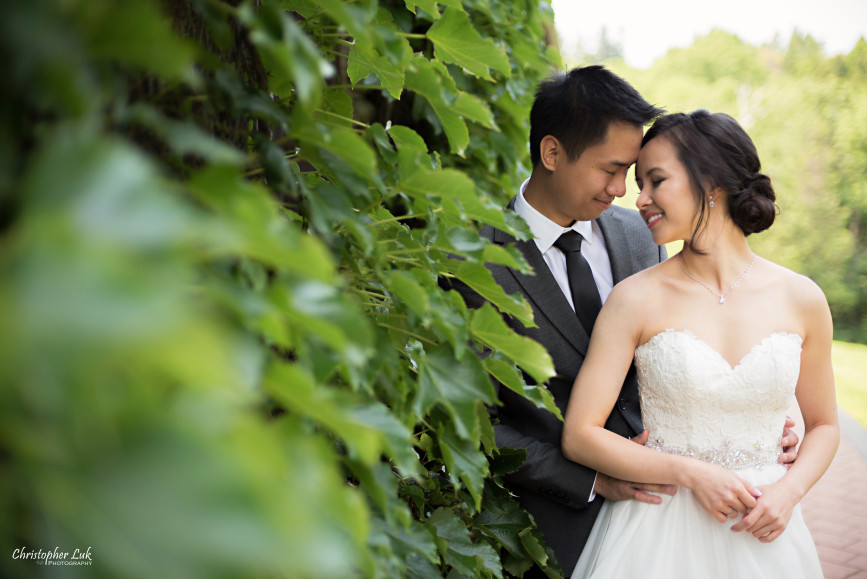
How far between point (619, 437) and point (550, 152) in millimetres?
1238

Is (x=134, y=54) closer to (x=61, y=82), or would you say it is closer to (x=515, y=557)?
(x=61, y=82)

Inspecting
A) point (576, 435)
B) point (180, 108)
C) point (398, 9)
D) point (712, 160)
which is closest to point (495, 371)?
point (180, 108)

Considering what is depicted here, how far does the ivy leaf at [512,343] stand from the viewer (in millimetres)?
977

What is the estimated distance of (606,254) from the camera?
9.02 feet

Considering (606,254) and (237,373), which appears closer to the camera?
(237,373)

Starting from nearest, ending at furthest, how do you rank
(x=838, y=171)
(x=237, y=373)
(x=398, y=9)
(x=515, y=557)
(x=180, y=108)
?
(x=237, y=373)
(x=180, y=108)
(x=398, y=9)
(x=515, y=557)
(x=838, y=171)

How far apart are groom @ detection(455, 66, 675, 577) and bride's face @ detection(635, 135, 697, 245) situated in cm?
27

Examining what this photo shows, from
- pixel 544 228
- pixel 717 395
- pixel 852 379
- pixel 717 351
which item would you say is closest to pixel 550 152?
pixel 544 228

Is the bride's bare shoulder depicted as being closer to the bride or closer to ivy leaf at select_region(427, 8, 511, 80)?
the bride

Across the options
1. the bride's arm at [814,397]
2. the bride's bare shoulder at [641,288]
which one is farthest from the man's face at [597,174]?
the bride's arm at [814,397]

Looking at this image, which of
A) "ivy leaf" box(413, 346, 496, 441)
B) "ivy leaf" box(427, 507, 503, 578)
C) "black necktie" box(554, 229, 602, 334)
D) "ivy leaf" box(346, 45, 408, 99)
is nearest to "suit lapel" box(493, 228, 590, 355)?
"black necktie" box(554, 229, 602, 334)

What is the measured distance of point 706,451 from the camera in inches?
83.0

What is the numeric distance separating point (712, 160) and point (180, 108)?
1908 millimetres

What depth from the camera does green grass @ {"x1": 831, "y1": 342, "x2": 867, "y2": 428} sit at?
945 centimetres
